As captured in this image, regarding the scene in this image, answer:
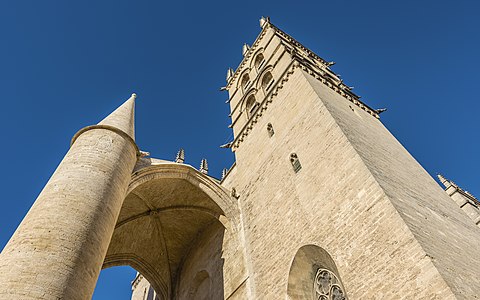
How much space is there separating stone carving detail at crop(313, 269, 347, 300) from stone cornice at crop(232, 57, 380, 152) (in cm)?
493

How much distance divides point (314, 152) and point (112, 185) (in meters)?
3.70

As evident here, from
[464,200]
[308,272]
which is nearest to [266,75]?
[308,272]

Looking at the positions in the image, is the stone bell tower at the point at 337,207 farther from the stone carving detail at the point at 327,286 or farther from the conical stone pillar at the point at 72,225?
the conical stone pillar at the point at 72,225

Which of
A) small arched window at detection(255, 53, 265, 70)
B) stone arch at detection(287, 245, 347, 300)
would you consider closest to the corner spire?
stone arch at detection(287, 245, 347, 300)

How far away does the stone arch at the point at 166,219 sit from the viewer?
9086 mm

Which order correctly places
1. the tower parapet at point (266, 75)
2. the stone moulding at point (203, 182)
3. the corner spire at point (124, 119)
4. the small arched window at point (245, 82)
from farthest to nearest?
1. the small arched window at point (245, 82)
2. the tower parapet at point (266, 75)
3. the stone moulding at point (203, 182)
4. the corner spire at point (124, 119)

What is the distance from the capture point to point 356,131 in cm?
721

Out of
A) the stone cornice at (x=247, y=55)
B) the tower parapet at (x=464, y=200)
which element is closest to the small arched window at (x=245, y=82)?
the stone cornice at (x=247, y=55)

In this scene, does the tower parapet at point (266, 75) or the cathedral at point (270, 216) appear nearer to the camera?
the cathedral at point (270, 216)

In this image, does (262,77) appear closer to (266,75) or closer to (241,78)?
(266,75)

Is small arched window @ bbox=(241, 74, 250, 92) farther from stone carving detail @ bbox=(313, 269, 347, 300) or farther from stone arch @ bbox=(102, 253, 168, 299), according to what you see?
stone carving detail @ bbox=(313, 269, 347, 300)

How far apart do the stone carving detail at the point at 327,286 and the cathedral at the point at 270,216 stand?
27mm

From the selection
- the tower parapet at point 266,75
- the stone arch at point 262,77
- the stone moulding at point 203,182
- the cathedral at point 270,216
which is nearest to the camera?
the cathedral at point 270,216

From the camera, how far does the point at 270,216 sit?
7.75 meters
